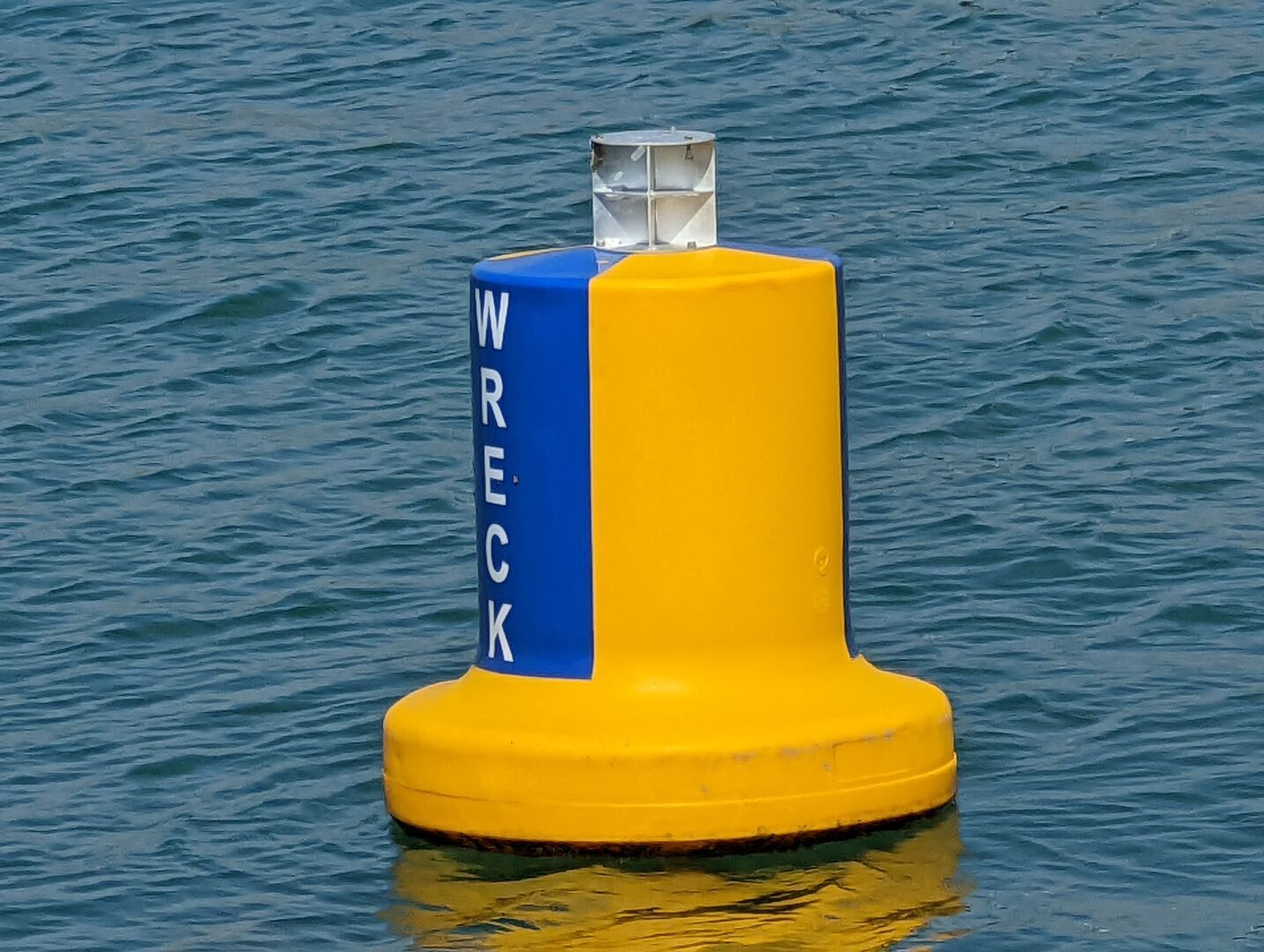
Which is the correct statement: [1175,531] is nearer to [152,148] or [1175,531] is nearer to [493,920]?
[493,920]

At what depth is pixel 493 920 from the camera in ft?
16.7

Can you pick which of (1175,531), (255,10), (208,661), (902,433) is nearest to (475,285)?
(208,661)

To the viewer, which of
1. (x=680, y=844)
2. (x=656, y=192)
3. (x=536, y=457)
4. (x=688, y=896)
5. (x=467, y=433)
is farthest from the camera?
(x=467, y=433)

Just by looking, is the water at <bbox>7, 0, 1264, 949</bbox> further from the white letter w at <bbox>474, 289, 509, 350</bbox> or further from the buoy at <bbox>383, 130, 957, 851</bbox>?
the white letter w at <bbox>474, 289, 509, 350</bbox>

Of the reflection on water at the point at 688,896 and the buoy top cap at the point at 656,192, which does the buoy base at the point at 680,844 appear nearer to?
the reflection on water at the point at 688,896

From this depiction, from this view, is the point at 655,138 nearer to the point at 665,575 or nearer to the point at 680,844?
the point at 665,575

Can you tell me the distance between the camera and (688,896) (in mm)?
5152

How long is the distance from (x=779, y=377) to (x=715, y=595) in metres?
0.44

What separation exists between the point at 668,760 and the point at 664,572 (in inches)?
14.4

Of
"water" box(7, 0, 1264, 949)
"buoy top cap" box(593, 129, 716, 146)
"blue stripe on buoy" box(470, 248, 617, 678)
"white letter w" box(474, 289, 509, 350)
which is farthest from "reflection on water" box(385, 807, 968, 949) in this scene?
"buoy top cap" box(593, 129, 716, 146)

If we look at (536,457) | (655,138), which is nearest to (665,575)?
(536,457)

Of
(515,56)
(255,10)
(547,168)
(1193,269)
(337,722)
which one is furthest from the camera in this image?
(255,10)

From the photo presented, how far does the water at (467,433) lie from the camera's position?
532cm

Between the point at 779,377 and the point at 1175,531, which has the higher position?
the point at 779,377
